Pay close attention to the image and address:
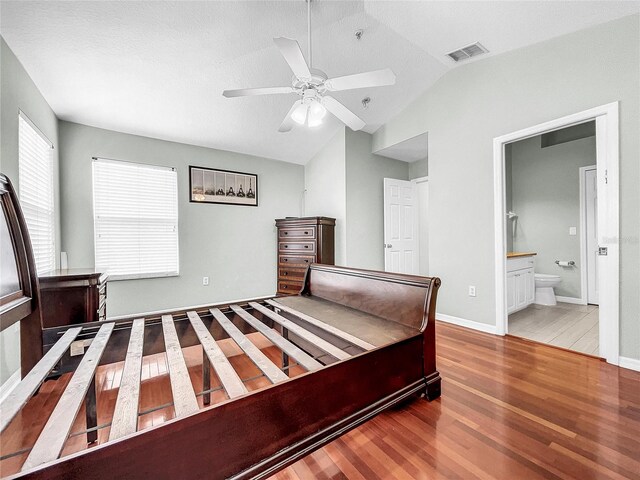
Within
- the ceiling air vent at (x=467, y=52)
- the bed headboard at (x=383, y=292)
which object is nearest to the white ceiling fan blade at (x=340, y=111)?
the bed headboard at (x=383, y=292)

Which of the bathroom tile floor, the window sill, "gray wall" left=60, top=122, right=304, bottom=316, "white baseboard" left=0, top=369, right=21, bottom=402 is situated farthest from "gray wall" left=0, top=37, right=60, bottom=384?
the bathroom tile floor

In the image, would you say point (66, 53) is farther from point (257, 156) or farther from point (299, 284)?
point (299, 284)

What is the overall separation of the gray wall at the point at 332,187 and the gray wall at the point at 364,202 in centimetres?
8

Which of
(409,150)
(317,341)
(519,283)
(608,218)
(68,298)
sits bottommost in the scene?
(519,283)

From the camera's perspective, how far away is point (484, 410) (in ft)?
5.47

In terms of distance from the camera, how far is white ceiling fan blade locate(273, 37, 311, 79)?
1.58m

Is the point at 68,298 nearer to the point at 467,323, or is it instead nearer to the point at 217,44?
the point at 217,44

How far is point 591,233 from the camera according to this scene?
4.02 meters

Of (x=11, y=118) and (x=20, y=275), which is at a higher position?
(x=11, y=118)

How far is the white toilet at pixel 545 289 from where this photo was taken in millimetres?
4070

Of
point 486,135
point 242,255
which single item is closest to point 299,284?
point 242,255

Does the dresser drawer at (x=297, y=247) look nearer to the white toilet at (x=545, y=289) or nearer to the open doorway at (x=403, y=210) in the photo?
the open doorway at (x=403, y=210)

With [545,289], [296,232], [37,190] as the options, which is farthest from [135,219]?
[545,289]

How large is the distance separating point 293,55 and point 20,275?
184 centimetres
